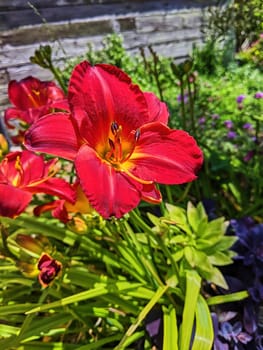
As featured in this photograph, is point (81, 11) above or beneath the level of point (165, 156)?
above

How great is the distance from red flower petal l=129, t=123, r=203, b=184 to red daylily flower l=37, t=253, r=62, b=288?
1.03ft

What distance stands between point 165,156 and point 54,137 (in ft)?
0.74

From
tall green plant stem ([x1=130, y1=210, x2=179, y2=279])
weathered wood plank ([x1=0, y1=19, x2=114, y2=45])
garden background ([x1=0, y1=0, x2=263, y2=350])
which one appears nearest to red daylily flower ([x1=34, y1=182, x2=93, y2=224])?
garden background ([x1=0, y1=0, x2=263, y2=350])

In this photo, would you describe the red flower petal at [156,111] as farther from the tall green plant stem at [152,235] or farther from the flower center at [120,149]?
the tall green plant stem at [152,235]

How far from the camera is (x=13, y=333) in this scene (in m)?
1.12

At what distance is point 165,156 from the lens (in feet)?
2.55

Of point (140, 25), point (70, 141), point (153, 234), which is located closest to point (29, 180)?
point (70, 141)

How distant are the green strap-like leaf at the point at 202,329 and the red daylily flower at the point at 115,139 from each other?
0.46m

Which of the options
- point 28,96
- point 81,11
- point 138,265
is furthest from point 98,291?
point 81,11

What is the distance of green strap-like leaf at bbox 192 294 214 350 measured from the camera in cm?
98

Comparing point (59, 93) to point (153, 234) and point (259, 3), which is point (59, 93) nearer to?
point (153, 234)

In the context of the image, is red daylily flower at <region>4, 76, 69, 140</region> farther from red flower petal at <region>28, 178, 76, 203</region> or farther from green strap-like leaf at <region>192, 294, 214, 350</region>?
green strap-like leaf at <region>192, 294, 214, 350</region>

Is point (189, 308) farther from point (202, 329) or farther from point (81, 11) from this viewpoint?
point (81, 11)

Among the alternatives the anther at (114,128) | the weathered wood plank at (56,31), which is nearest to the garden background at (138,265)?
the anther at (114,128)
